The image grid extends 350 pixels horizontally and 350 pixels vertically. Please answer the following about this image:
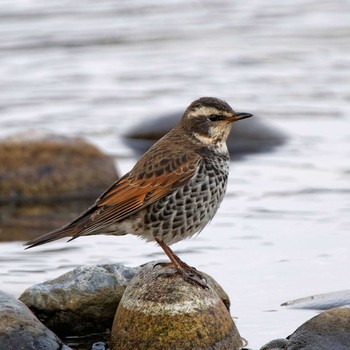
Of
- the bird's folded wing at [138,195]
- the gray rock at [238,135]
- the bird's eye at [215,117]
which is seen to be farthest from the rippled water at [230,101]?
the bird's eye at [215,117]

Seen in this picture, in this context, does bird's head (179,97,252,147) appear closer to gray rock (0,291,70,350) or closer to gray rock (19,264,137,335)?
gray rock (19,264,137,335)

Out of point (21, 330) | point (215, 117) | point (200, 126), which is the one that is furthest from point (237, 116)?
point (21, 330)

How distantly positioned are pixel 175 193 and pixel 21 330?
5.64 ft

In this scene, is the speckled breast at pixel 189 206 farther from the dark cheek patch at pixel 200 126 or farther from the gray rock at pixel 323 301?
the gray rock at pixel 323 301

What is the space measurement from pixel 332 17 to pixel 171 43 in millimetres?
3749

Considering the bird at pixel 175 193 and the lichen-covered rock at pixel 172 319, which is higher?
the bird at pixel 175 193

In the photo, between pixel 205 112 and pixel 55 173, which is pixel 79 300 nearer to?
pixel 205 112

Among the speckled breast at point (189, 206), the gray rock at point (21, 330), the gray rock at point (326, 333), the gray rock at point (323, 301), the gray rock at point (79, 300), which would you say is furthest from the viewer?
the gray rock at point (323, 301)

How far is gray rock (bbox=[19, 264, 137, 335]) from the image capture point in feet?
33.0

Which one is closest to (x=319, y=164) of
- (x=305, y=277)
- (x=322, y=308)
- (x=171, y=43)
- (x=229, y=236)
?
(x=229, y=236)

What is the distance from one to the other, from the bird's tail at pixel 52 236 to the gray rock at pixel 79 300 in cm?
58

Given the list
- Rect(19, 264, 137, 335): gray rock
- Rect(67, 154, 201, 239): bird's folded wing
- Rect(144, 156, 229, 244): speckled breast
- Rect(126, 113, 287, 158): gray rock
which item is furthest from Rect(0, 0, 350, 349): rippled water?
Rect(67, 154, 201, 239): bird's folded wing

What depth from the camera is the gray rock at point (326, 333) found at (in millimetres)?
8961

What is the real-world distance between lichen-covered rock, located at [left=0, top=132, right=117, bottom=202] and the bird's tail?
5.51 m
